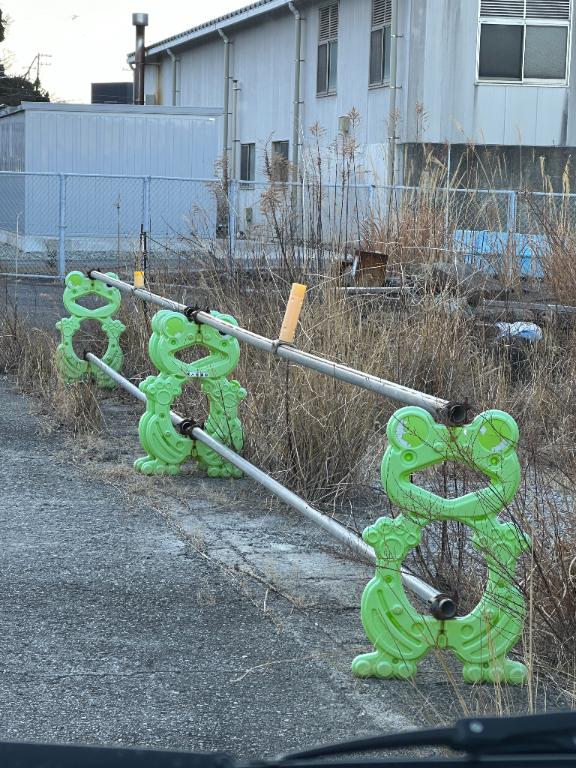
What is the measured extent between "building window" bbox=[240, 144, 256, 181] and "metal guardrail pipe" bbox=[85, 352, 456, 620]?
65.4 feet

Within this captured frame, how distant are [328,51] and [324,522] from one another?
19.9 metres

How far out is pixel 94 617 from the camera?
13.7 ft

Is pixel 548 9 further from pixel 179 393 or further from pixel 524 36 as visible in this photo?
pixel 179 393

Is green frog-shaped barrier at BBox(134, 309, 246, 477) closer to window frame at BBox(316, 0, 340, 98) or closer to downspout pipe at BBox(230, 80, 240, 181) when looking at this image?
window frame at BBox(316, 0, 340, 98)

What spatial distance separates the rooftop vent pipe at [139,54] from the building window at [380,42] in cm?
1198

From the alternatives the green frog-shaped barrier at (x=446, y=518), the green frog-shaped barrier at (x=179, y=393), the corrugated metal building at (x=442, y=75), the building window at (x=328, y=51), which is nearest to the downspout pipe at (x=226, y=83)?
the corrugated metal building at (x=442, y=75)

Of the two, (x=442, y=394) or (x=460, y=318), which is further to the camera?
(x=460, y=318)

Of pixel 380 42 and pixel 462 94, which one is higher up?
pixel 380 42

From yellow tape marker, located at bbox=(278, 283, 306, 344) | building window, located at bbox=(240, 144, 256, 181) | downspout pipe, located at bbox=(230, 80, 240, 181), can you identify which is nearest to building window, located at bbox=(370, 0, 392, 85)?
building window, located at bbox=(240, 144, 256, 181)

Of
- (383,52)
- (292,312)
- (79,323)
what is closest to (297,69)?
(383,52)

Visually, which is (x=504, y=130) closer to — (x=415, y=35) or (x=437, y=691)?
(x=415, y=35)

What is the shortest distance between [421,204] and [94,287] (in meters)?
2.74

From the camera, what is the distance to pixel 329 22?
75.5ft

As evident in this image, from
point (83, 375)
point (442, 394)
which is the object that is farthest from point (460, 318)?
point (83, 375)
